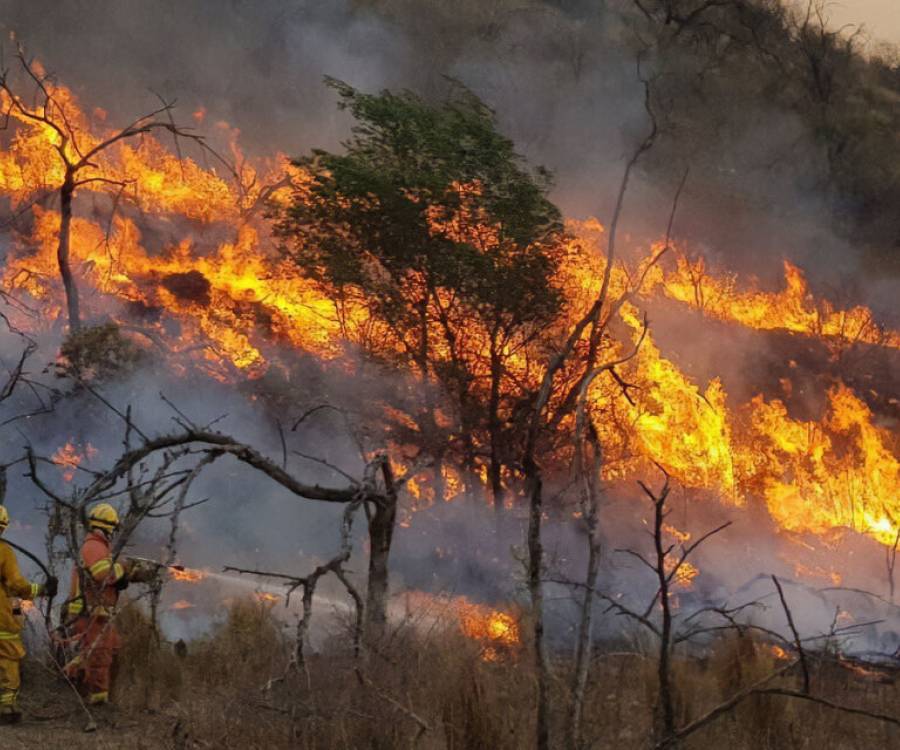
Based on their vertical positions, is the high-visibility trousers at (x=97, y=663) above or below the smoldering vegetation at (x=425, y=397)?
below

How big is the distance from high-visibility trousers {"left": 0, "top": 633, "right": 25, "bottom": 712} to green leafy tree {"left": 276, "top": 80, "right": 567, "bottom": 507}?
895cm

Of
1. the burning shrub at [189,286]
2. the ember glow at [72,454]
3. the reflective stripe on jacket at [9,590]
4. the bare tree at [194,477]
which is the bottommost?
the reflective stripe on jacket at [9,590]

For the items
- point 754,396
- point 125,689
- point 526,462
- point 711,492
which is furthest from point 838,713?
point 754,396

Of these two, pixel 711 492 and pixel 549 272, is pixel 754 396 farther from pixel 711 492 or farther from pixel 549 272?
pixel 549 272

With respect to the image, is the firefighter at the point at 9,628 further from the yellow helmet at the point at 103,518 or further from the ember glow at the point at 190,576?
the ember glow at the point at 190,576

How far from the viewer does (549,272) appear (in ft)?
50.2

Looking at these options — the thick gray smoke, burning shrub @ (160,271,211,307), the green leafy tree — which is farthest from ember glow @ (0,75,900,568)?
the thick gray smoke

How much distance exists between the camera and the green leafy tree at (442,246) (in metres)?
14.6

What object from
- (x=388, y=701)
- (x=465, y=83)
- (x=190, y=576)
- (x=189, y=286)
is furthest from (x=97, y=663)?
(x=465, y=83)

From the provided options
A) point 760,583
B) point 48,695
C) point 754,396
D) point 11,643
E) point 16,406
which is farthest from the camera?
point 754,396

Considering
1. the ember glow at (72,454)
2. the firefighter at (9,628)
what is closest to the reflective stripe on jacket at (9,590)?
the firefighter at (9,628)

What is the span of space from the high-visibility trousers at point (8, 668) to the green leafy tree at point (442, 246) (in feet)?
29.4

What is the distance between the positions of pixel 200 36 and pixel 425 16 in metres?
7.55

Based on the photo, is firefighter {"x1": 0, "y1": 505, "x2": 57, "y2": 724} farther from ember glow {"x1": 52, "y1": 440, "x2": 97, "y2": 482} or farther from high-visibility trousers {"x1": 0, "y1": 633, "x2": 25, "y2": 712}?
ember glow {"x1": 52, "y1": 440, "x2": 97, "y2": 482}
